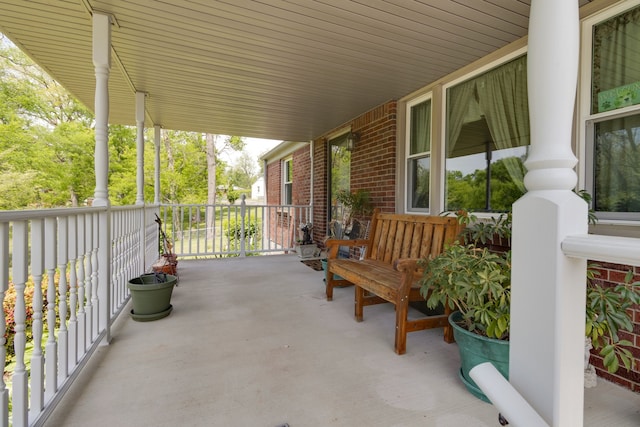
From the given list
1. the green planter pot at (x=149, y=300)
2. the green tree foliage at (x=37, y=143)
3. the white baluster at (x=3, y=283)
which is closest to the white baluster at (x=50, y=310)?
the white baluster at (x=3, y=283)

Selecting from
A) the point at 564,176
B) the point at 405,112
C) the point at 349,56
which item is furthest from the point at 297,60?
the point at 564,176

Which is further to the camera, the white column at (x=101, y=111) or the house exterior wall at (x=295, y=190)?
the house exterior wall at (x=295, y=190)

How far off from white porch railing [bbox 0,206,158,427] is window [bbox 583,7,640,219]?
10.1ft

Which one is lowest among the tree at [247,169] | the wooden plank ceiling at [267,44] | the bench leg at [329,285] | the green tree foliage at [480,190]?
the bench leg at [329,285]

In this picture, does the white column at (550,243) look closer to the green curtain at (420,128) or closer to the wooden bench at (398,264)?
the wooden bench at (398,264)

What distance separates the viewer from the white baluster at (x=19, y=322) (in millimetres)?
1212

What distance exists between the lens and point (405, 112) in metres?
3.79

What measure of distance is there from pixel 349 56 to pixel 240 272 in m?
3.21

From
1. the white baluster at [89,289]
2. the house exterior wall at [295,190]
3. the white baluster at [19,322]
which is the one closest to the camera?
the white baluster at [19,322]

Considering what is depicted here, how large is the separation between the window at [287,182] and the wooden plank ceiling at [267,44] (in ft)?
15.0

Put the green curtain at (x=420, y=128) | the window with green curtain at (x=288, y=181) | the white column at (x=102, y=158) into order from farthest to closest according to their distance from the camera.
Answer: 1. the window with green curtain at (x=288, y=181)
2. the green curtain at (x=420, y=128)
3. the white column at (x=102, y=158)

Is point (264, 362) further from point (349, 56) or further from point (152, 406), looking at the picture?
point (349, 56)

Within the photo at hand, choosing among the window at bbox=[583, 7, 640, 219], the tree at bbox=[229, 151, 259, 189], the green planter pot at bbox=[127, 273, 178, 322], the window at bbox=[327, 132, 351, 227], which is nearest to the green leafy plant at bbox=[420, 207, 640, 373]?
the window at bbox=[583, 7, 640, 219]

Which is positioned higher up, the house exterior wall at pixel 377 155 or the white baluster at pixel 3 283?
the house exterior wall at pixel 377 155
